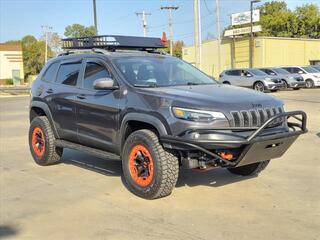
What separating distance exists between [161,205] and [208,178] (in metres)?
1.49

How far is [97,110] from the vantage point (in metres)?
6.66

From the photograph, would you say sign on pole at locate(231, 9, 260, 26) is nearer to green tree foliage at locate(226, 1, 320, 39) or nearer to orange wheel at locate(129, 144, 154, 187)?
green tree foliage at locate(226, 1, 320, 39)

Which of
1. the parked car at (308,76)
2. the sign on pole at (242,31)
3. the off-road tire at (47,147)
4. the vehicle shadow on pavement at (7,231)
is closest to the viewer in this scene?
the vehicle shadow on pavement at (7,231)

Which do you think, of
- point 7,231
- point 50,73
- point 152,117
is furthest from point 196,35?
point 7,231

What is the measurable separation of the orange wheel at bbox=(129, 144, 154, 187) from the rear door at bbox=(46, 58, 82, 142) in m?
1.53

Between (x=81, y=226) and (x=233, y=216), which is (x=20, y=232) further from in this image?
(x=233, y=216)

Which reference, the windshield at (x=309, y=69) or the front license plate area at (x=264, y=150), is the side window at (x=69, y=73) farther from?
the windshield at (x=309, y=69)

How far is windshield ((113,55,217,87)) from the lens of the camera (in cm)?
647

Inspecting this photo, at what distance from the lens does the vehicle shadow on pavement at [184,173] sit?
6664mm

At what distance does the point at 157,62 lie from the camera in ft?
23.0

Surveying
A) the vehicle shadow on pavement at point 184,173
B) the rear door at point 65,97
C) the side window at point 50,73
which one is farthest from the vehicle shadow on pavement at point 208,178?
the side window at point 50,73

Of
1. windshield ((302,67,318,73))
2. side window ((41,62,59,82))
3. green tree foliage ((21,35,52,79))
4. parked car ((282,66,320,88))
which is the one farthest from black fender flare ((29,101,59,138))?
green tree foliage ((21,35,52,79))

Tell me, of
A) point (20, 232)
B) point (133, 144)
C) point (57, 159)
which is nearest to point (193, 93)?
point (133, 144)

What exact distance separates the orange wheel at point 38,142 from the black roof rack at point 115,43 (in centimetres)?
156
